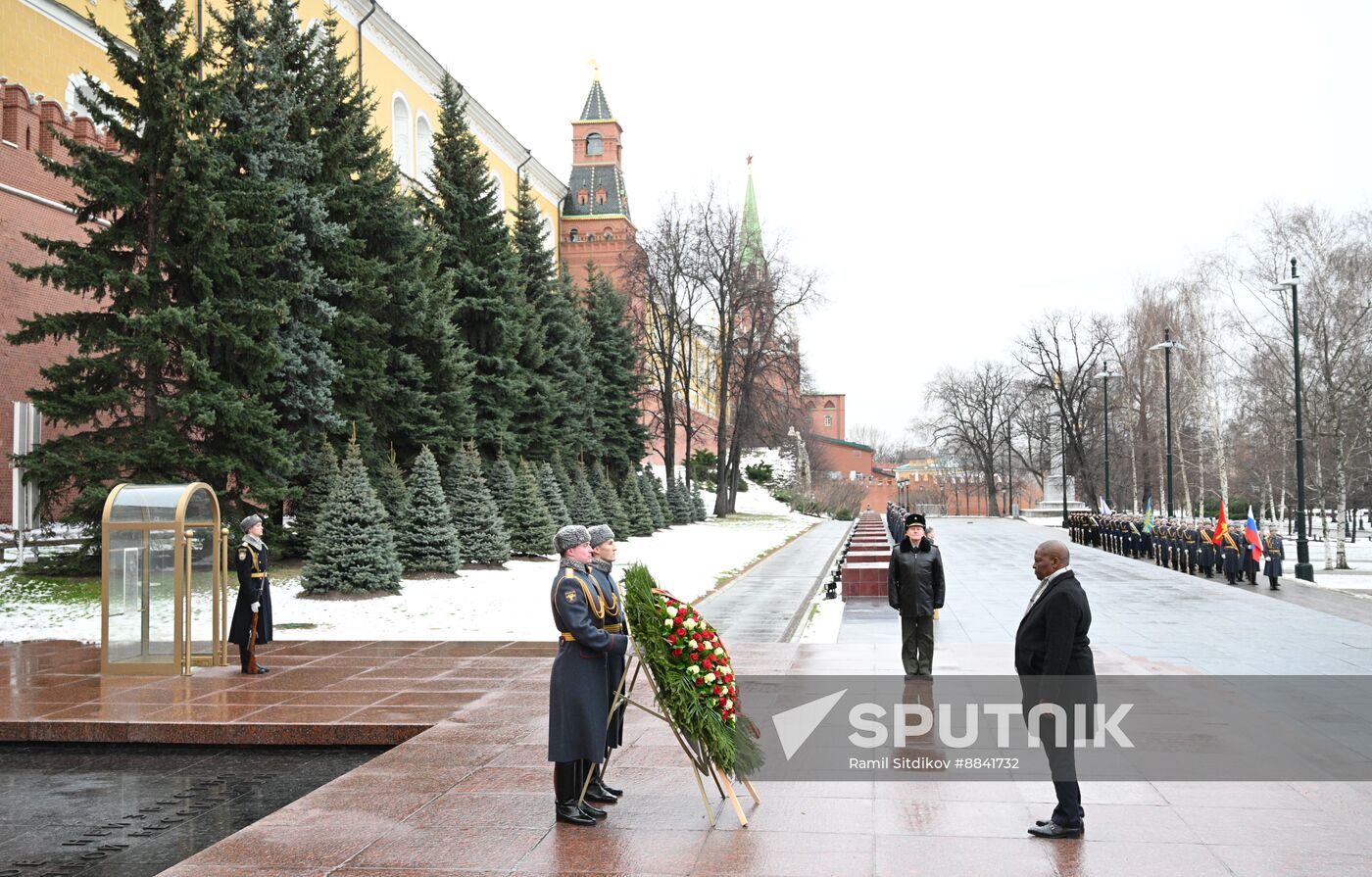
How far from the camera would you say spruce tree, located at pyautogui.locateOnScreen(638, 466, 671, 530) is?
44000 mm

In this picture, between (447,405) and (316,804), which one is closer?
(316,804)

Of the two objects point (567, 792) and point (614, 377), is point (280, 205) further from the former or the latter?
point (614, 377)

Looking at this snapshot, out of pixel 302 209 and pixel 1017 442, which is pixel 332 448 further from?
pixel 1017 442

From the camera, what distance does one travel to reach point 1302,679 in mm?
11422

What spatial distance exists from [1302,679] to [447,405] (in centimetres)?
2011

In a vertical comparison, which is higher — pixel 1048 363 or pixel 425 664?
pixel 1048 363

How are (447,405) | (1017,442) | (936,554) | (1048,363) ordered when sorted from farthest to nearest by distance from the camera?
(1017,442)
(1048,363)
(447,405)
(936,554)

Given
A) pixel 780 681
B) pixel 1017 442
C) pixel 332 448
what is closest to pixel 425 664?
pixel 780 681

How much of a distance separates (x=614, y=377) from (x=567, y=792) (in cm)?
4083

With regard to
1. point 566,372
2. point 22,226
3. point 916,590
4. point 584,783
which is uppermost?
point 22,226

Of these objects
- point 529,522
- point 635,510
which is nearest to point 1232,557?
point 529,522

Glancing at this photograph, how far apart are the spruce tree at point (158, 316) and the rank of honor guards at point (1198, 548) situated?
65.1 ft

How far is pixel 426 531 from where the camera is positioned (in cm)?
2269

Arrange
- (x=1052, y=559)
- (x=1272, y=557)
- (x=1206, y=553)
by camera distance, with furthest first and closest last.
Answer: (x=1206, y=553)
(x=1272, y=557)
(x=1052, y=559)
